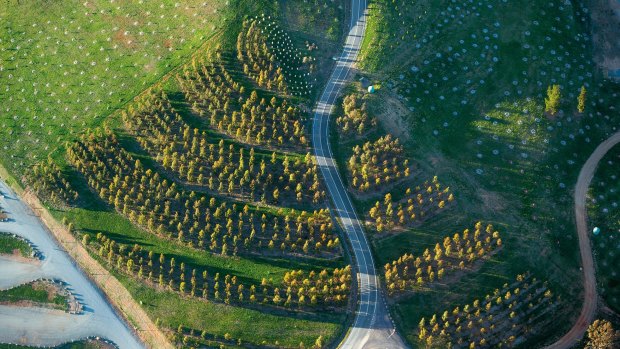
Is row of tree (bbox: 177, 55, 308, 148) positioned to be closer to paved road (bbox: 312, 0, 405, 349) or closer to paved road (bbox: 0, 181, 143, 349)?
paved road (bbox: 312, 0, 405, 349)

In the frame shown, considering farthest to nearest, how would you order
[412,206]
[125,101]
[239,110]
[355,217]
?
[125,101] → [239,110] → [412,206] → [355,217]

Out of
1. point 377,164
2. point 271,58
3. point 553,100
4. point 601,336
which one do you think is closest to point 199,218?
point 377,164

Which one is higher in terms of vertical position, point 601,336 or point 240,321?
point 240,321

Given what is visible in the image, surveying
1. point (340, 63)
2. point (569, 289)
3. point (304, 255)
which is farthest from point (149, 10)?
point (569, 289)

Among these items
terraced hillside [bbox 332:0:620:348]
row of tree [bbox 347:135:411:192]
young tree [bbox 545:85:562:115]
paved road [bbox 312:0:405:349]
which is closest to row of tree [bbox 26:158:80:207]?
paved road [bbox 312:0:405:349]

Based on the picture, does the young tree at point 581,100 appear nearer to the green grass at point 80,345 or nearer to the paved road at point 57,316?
the paved road at point 57,316

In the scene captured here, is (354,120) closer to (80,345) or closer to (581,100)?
(581,100)

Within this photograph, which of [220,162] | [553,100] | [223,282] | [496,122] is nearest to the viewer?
[223,282]
